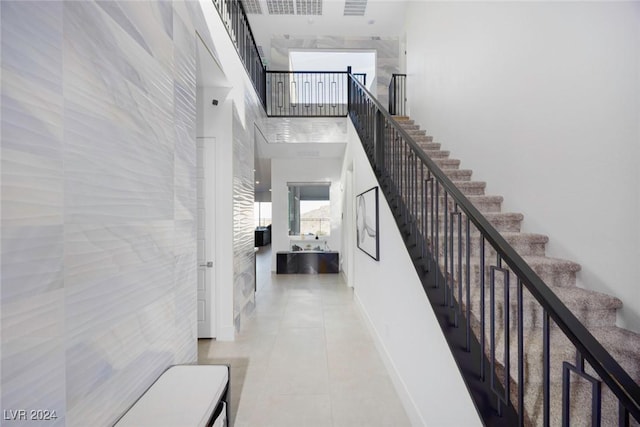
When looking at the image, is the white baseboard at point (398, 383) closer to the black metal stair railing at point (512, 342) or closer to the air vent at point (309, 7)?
the black metal stair railing at point (512, 342)

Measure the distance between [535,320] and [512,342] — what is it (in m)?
0.31

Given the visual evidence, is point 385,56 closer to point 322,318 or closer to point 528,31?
point 528,31

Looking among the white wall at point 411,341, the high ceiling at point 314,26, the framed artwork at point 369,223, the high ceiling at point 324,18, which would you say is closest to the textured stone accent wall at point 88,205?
the white wall at point 411,341

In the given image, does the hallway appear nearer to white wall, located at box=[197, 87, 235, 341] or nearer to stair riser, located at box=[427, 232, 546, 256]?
white wall, located at box=[197, 87, 235, 341]

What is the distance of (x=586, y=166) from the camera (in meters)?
2.09

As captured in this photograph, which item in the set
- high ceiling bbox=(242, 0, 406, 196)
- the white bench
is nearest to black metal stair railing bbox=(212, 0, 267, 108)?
high ceiling bbox=(242, 0, 406, 196)

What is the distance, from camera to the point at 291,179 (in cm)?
754

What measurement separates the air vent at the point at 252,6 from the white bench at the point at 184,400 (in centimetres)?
696

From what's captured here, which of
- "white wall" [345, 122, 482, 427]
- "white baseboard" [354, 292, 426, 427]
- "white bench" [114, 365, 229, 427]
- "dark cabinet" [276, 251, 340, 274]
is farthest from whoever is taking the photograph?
"dark cabinet" [276, 251, 340, 274]

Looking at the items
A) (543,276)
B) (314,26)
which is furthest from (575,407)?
(314,26)

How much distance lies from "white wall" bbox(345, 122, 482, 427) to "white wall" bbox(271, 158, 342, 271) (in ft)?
12.6

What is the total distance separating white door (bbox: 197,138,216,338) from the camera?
349cm

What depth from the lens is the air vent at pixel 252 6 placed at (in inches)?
246

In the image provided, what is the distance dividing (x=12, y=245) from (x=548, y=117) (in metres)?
3.22
